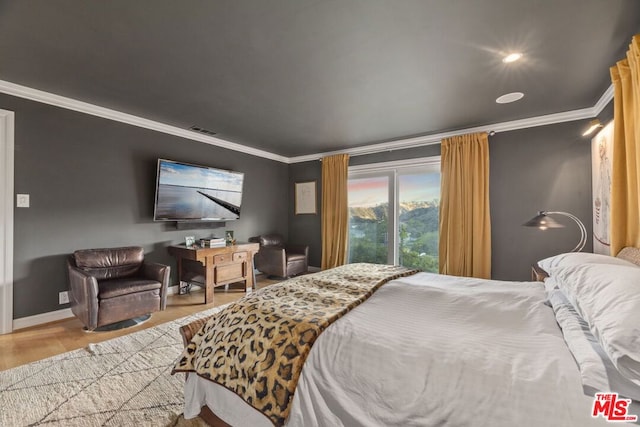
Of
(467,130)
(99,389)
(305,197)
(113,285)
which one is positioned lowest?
(99,389)

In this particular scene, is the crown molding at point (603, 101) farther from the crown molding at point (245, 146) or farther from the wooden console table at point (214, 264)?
the wooden console table at point (214, 264)

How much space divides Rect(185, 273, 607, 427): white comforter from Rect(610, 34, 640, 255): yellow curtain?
133 centimetres

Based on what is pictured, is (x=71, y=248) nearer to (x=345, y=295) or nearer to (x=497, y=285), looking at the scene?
(x=345, y=295)

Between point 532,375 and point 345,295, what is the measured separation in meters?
1.02

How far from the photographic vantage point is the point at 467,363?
100 centimetres

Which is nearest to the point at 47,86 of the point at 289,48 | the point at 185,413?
the point at 289,48

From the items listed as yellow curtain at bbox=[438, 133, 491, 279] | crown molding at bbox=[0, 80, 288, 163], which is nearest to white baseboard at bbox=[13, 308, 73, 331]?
crown molding at bbox=[0, 80, 288, 163]

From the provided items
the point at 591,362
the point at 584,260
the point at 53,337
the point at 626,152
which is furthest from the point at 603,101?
the point at 53,337

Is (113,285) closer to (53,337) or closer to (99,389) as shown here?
(53,337)

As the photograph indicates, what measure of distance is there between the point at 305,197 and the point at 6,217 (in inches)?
168

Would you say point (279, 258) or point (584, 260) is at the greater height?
point (584, 260)

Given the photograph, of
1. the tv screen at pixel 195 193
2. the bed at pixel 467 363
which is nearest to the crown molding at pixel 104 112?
the tv screen at pixel 195 193

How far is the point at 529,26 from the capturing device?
6.15 ft

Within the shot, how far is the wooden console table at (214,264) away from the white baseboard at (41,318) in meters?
1.30
